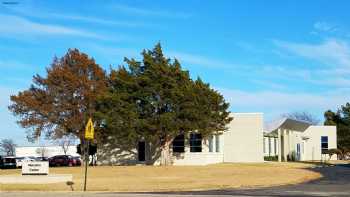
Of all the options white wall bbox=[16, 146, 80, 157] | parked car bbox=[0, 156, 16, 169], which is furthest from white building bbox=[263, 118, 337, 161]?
white wall bbox=[16, 146, 80, 157]

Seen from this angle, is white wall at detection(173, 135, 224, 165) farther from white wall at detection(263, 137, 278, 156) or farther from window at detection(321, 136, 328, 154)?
window at detection(321, 136, 328, 154)

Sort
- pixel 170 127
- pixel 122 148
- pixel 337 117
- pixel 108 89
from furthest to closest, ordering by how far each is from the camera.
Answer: pixel 337 117
pixel 122 148
pixel 108 89
pixel 170 127

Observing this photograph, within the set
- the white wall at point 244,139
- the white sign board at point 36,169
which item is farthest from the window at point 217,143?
the white sign board at point 36,169

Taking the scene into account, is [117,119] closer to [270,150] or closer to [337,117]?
[270,150]

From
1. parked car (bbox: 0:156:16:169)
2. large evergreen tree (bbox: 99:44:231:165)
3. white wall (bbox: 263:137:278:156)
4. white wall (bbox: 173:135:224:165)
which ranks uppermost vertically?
large evergreen tree (bbox: 99:44:231:165)

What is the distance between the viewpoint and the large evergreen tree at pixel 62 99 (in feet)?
178

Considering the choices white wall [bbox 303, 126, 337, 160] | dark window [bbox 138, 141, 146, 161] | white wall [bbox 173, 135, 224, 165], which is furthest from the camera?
white wall [bbox 303, 126, 337, 160]

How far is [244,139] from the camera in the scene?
58.9 metres

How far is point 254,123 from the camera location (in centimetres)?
5875

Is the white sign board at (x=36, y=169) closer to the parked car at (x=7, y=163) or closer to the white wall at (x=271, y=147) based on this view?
the parked car at (x=7, y=163)

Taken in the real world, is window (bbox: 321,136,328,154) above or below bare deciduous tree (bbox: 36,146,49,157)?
above

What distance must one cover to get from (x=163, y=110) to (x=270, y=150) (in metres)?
21.9

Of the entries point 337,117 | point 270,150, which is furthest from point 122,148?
point 337,117

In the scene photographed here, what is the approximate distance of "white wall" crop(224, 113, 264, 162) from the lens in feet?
192
